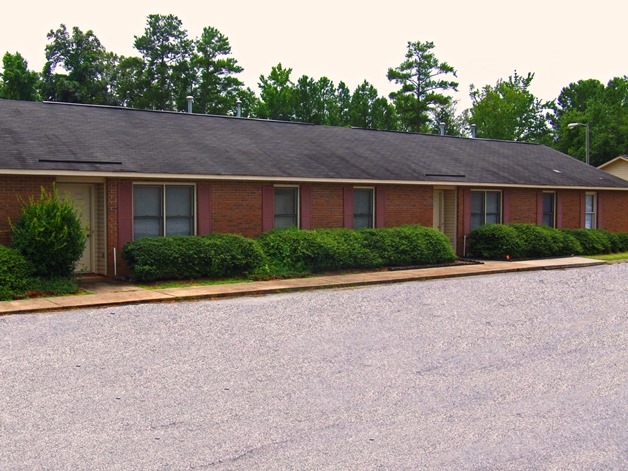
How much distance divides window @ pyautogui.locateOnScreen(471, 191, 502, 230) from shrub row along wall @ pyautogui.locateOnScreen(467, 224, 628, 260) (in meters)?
0.80

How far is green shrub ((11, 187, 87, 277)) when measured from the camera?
1398 centimetres

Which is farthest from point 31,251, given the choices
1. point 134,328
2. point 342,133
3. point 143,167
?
point 342,133

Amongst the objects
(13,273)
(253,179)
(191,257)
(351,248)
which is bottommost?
(13,273)

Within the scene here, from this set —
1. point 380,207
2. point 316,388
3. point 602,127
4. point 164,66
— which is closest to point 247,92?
point 164,66

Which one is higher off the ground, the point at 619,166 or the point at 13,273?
the point at 619,166

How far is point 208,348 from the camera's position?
880 cm

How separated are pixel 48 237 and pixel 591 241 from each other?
1814 cm

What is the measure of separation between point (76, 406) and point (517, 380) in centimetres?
430

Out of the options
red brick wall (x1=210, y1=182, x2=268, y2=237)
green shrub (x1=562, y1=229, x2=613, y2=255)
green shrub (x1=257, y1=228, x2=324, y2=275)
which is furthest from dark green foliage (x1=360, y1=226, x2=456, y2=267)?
green shrub (x1=562, y1=229, x2=613, y2=255)

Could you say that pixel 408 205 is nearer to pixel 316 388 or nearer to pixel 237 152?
pixel 237 152

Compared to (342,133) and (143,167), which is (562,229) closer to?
(342,133)

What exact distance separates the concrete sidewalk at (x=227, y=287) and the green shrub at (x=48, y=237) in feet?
2.62

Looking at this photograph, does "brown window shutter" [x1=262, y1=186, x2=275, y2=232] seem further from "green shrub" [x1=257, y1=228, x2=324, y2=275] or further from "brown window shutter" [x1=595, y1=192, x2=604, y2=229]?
"brown window shutter" [x1=595, y1=192, x2=604, y2=229]

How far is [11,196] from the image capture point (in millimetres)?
14766
